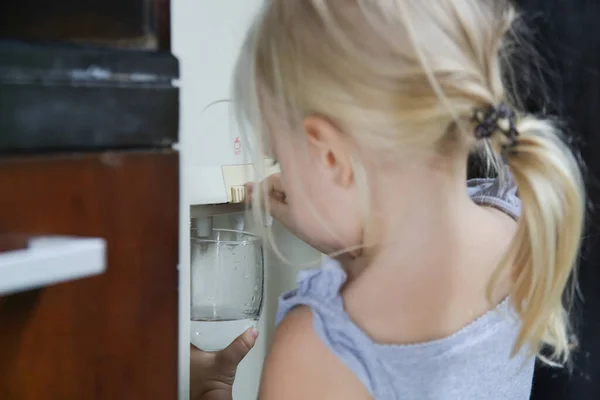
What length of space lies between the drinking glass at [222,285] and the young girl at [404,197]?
0.84 feet

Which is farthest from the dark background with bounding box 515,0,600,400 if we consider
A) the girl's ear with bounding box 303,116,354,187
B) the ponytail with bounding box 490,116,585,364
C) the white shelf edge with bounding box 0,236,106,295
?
the white shelf edge with bounding box 0,236,106,295

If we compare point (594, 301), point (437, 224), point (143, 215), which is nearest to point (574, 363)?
point (594, 301)

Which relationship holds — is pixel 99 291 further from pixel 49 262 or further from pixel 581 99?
pixel 581 99

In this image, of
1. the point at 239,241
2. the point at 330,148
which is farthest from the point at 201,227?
the point at 330,148

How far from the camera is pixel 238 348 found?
83 cm

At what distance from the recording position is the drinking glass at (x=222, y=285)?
34.8 inches

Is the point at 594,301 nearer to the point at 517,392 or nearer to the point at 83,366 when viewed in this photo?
the point at 517,392

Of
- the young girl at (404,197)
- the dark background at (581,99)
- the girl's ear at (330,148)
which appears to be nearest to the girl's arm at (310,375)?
the young girl at (404,197)

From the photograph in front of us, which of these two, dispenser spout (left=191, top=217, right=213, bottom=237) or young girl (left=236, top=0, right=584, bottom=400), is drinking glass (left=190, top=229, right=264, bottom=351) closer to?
dispenser spout (left=191, top=217, right=213, bottom=237)

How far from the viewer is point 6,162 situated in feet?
0.94

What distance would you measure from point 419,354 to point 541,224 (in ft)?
0.55

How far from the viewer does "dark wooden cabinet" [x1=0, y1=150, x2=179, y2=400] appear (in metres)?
0.30

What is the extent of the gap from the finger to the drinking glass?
7cm

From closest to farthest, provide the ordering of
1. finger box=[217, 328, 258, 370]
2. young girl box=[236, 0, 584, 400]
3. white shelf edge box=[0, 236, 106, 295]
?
white shelf edge box=[0, 236, 106, 295] → young girl box=[236, 0, 584, 400] → finger box=[217, 328, 258, 370]
